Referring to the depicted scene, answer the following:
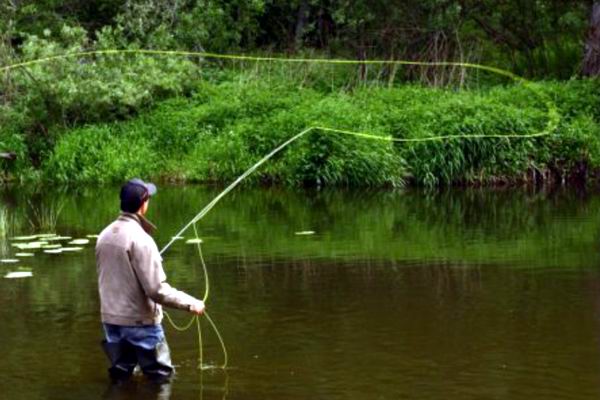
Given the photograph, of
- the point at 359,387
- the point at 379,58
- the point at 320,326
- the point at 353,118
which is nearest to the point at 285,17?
the point at 379,58

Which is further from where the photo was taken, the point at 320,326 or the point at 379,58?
the point at 379,58

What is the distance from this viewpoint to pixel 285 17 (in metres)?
32.6

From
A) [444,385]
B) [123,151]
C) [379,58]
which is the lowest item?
[444,385]

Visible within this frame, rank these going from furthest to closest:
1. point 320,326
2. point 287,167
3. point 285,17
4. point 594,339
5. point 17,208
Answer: point 285,17, point 287,167, point 17,208, point 320,326, point 594,339

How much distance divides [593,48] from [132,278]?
748 inches

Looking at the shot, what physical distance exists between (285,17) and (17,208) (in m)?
13.2

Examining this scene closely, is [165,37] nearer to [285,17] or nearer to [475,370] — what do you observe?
[285,17]

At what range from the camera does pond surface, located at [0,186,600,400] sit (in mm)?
9383

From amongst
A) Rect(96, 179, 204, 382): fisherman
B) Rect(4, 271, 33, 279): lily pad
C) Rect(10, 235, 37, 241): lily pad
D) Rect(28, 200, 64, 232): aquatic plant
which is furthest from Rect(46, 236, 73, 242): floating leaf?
Rect(96, 179, 204, 382): fisherman

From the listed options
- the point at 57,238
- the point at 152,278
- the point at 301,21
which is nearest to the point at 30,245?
the point at 57,238

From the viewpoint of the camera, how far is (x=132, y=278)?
8.79m

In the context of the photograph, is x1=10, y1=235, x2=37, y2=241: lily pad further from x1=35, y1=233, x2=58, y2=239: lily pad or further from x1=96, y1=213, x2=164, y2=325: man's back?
x1=96, y1=213, x2=164, y2=325: man's back

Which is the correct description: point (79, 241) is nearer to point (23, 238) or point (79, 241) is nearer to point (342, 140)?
point (23, 238)

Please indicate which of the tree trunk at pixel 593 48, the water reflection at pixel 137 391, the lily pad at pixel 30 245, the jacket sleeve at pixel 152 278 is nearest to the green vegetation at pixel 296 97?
the tree trunk at pixel 593 48
